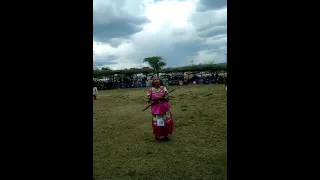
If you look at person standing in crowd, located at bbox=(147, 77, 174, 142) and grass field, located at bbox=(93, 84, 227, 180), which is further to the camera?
person standing in crowd, located at bbox=(147, 77, 174, 142)

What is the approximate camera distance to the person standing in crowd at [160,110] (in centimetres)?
645

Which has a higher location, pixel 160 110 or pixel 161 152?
pixel 160 110

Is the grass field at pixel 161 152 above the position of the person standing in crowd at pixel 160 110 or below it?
below

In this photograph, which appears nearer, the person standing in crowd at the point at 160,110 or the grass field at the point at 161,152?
the grass field at the point at 161,152

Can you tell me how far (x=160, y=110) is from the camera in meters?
6.43

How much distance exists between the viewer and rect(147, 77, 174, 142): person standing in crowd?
6449 mm

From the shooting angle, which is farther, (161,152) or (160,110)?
(160,110)

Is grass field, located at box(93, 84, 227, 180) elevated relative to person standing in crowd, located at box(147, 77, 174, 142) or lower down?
lower down
